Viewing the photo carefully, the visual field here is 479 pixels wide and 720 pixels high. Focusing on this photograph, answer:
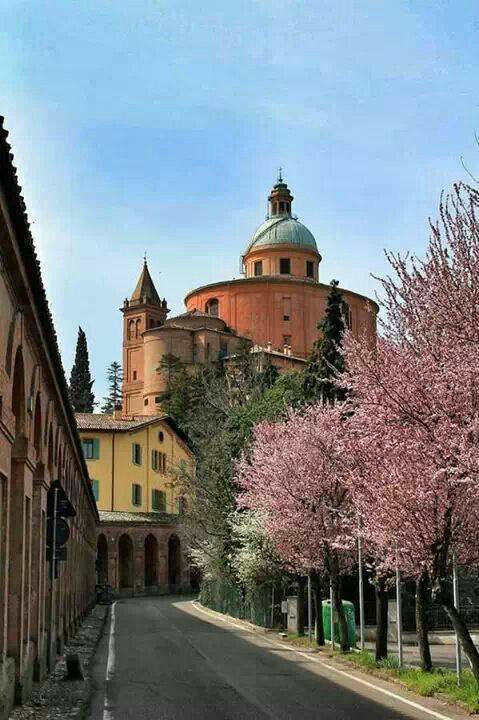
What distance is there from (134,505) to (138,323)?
50.2 m

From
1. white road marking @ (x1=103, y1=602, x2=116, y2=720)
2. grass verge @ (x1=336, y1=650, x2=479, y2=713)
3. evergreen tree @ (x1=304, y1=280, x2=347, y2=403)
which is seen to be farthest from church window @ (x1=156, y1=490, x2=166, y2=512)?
grass verge @ (x1=336, y1=650, x2=479, y2=713)

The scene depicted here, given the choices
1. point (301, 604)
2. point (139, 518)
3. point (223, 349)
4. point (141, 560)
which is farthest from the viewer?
point (223, 349)

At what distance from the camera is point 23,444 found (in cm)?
1362

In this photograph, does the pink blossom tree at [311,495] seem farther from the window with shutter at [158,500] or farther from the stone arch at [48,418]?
the window with shutter at [158,500]

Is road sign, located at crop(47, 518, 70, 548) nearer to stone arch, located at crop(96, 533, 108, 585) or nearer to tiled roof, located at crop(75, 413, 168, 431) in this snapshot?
stone arch, located at crop(96, 533, 108, 585)

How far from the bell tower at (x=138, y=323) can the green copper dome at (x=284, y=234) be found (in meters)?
14.0

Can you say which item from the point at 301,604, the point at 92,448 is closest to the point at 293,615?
A: the point at 301,604

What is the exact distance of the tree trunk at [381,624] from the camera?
2000 centimetres

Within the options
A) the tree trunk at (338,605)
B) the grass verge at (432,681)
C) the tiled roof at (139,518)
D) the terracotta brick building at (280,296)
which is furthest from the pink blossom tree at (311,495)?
the terracotta brick building at (280,296)

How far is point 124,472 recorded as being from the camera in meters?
68.2

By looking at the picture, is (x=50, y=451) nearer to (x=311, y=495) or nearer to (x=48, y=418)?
(x=48, y=418)

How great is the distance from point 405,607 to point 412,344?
2198 cm

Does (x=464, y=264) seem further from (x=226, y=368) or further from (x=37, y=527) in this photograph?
(x=226, y=368)

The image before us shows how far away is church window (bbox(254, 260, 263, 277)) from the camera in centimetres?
10975
